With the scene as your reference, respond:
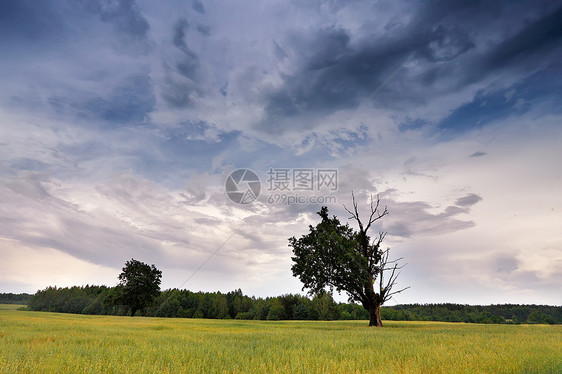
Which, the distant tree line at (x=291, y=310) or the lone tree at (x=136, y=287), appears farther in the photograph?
the distant tree line at (x=291, y=310)

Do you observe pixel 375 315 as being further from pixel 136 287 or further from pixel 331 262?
pixel 136 287

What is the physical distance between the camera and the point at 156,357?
9078 mm

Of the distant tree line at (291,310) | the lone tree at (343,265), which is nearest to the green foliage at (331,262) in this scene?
the lone tree at (343,265)

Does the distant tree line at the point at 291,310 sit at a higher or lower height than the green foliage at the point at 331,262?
lower

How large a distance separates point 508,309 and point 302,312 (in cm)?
8747

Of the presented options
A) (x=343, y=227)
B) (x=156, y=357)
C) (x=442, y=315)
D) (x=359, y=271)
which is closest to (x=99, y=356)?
(x=156, y=357)

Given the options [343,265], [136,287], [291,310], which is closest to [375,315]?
[343,265]

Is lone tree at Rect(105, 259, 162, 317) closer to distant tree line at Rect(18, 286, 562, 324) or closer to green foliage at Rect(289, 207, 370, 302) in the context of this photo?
distant tree line at Rect(18, 286, 562, 324)

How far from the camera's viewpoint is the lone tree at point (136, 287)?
2667 inches

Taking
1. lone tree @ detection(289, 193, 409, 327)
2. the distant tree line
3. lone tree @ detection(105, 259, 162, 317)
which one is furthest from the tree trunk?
the distant tree line

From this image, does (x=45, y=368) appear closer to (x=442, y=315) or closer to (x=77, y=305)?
(x=442, y=315)

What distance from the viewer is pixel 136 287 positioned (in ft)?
226

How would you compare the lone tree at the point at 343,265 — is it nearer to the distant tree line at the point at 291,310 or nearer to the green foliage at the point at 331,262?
the green foliage at the point at 331,262

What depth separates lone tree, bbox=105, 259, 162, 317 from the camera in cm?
6775
